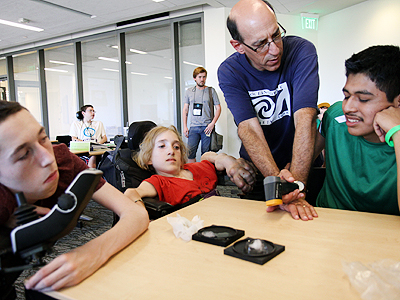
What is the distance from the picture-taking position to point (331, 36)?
621 cm

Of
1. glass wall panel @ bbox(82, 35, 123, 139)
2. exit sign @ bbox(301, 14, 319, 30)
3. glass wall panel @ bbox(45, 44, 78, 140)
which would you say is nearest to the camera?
exit sign @ bbox(301, 14, 319, 30)

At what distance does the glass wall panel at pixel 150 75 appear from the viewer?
654cm

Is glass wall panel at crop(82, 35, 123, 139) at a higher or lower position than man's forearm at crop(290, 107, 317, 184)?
higher

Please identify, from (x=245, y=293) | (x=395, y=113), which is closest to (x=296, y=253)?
(x=245, y=293)

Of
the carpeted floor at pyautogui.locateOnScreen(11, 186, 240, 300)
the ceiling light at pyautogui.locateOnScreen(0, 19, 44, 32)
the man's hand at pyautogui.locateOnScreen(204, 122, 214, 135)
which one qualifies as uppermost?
the ceiling light at pyautogui.locateOnScreen(0, 19, 44, 32)

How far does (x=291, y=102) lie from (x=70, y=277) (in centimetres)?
142

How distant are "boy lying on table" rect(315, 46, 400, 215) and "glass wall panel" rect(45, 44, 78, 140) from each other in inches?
302

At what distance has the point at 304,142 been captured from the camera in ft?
4.96

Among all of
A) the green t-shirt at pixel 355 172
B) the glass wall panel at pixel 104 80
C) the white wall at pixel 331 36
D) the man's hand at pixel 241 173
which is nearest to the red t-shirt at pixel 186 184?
the man's hand at pixel 241 173

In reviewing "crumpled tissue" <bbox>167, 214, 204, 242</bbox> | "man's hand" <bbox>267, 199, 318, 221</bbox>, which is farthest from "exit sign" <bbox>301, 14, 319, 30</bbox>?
"crumpled tissue" <bbox>167, 214, 204, 242</bbox>

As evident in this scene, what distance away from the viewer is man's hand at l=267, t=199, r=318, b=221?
1141mm

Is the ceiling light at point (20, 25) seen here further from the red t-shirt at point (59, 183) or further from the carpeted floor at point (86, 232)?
the red t-shirt at point (59, 183)

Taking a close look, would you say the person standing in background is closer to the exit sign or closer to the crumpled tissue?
the exit sign

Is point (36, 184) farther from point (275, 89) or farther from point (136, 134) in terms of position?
point (136, 134)
